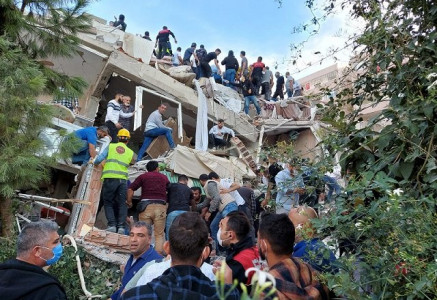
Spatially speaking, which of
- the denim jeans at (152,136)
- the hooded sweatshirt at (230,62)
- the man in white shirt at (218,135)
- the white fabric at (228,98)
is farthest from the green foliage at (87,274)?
the hooded sweatshirt at (230,62)

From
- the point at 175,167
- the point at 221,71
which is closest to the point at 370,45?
the point at 175,167

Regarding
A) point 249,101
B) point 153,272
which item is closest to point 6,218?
point 153,272

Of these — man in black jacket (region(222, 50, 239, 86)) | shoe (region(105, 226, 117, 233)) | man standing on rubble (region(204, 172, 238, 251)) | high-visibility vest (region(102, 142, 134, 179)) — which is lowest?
shoe (region(105, 226, 117, 233))

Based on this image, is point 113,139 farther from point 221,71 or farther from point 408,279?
point 408,279

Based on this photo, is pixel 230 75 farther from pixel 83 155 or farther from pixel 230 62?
pixel 83 155

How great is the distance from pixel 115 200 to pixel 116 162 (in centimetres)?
66

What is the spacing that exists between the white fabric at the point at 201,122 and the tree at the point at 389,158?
9112 millimetres

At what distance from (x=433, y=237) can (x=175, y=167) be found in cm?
881

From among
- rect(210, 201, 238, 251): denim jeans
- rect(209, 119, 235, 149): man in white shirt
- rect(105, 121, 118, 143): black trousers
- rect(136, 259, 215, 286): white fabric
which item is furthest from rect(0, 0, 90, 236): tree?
rect(209, 119, 235, 149): man in white shirt

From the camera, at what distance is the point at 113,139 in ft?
37.2

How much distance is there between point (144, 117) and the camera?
15055mm

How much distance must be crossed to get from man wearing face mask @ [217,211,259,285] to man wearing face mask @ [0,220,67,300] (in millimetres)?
1313

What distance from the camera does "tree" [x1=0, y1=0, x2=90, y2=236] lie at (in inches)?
223

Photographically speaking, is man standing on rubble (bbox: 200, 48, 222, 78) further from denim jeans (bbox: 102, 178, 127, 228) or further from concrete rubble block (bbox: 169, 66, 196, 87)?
denim jeans (bbox: 102, 178, 127, 228)
